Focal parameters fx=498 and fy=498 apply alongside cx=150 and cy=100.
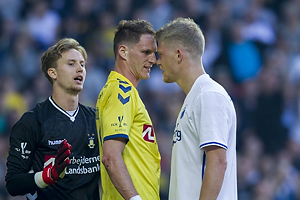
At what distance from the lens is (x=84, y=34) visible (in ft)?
33.3

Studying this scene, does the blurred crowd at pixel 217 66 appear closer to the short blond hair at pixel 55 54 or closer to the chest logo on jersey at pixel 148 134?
the short blond hair at pixel 55 54

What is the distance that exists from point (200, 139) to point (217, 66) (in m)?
6.25

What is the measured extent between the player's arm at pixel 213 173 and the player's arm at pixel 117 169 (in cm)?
59

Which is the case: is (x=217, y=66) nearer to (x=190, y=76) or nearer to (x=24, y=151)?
(x=190, y=76)

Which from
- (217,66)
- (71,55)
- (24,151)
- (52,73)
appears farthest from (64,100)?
(217,66)

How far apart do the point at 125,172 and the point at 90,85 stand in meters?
5.79

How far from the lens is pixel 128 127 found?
387 centimetres

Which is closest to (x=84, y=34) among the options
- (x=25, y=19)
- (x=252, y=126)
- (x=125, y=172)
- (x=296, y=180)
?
(x=25, y=19)

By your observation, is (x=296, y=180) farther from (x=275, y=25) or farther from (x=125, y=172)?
(x=125, y=172)

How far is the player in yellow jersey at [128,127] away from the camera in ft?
12.3

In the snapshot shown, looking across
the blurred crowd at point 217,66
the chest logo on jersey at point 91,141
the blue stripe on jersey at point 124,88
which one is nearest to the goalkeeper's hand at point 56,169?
the chest logo on jersey at point 91,141

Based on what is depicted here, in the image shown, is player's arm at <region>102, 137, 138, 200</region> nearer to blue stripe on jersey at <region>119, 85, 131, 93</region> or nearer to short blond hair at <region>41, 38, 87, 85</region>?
blue stripe on jersey at <region>119, 85, 131, 93</region>

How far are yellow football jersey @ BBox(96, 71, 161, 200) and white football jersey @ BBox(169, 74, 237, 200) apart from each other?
0.36 meters

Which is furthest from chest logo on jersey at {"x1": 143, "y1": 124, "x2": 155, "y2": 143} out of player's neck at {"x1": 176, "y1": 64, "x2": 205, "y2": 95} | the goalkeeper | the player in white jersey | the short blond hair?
the short blond hair
